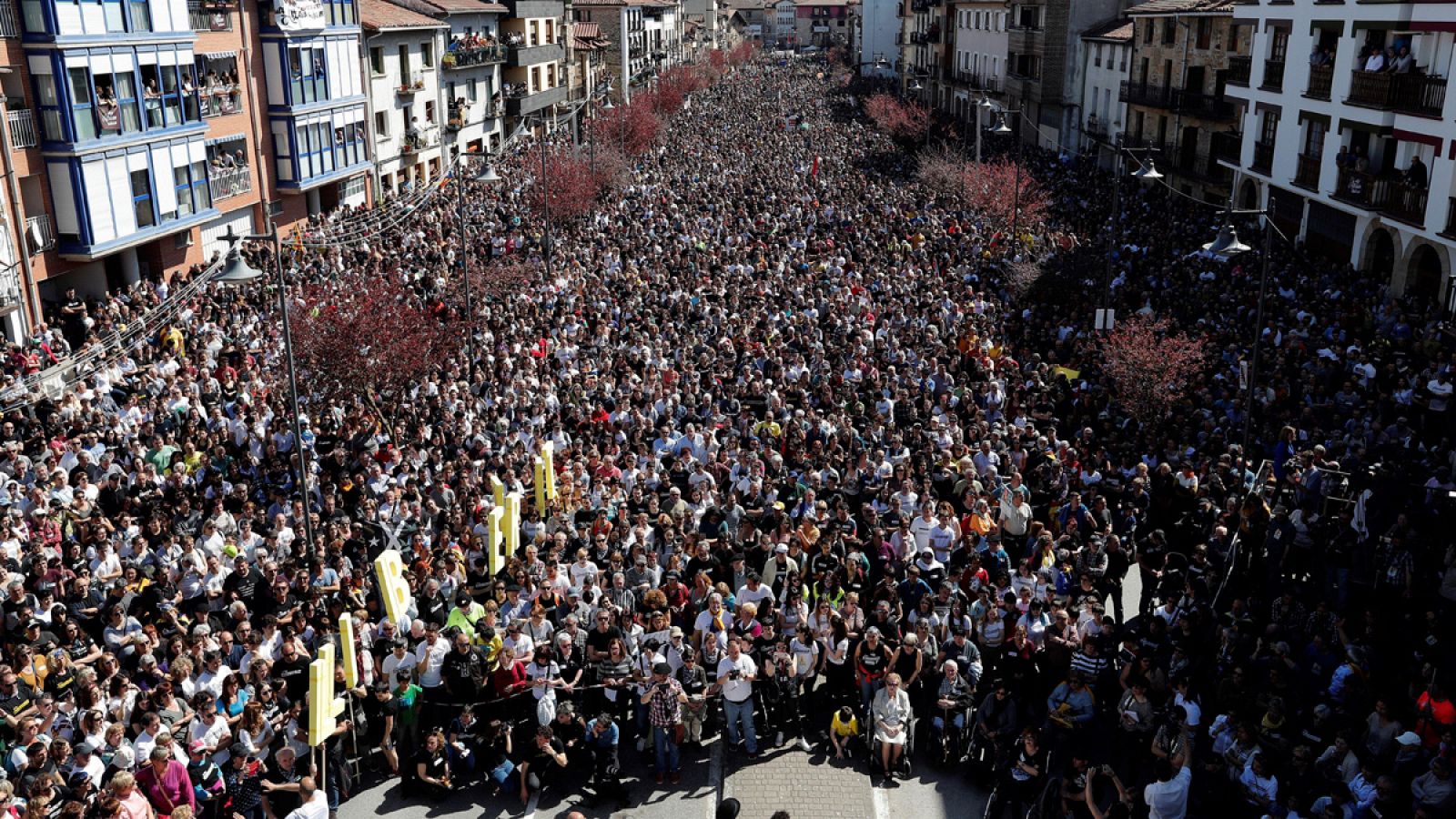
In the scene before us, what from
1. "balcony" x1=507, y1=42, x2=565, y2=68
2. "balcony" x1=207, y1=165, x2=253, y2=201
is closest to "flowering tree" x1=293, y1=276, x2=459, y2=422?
"balcony" x1=207, y1=165, x2=253, y2=201

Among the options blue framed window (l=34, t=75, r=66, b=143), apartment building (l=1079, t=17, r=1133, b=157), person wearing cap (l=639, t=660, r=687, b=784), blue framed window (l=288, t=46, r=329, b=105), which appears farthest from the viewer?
apartment building (l=1079, t=17, r=1133, b=157)

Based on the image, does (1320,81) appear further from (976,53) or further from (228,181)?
(976,53)

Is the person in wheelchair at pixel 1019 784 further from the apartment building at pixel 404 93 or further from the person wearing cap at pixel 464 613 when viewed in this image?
the apartment building at pixel 404 93

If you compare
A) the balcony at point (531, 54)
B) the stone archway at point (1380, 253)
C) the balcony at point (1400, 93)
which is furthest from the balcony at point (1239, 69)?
the balcony at point (531, 54)

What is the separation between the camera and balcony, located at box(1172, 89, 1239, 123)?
40312mm

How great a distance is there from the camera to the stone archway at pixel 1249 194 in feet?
121

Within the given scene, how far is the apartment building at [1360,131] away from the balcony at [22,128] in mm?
24226

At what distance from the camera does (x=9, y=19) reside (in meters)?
24.4

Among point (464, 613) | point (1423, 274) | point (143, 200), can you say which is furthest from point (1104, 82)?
point (464, 613)

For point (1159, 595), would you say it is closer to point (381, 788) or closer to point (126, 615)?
point (381, 788)

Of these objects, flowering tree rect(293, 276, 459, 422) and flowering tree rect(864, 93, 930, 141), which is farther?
flowering tree rect(864, 93, 930, 141)

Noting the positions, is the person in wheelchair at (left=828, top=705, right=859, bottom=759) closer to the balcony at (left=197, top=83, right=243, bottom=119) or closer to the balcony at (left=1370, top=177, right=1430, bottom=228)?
the balcony at (left=1370, top=177, right=1430, bottom=228)

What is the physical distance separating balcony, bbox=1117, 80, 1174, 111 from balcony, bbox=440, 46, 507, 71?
26.9 m

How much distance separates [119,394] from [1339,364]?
20.0m
